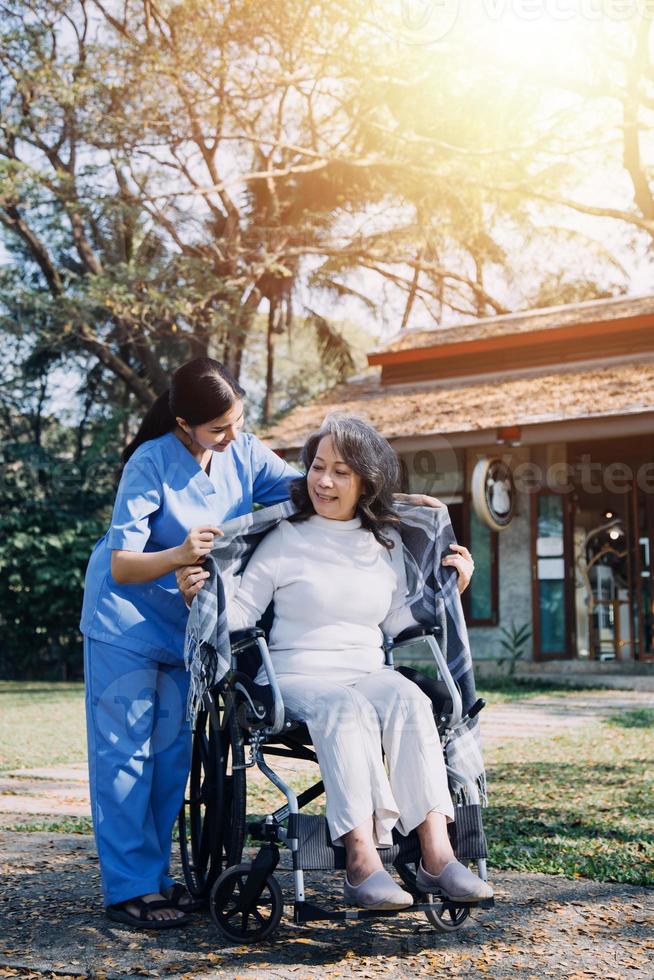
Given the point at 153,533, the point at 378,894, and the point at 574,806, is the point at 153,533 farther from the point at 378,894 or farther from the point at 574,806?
the point at 574,806

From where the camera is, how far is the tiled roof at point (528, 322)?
12820 mm

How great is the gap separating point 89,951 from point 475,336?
11.6 meters

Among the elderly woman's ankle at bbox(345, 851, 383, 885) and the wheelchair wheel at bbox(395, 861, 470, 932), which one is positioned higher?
A: the elderly woman's ankle at bbox(345, 851, 383, 885)

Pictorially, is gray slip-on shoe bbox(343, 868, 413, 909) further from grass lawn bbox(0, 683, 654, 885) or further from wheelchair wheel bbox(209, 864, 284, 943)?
grass lawn bbox(0, 683, 654, 885)

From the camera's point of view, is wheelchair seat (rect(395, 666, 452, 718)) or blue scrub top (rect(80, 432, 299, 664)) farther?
blue scrub top (rect(80, 432, 299, 664))

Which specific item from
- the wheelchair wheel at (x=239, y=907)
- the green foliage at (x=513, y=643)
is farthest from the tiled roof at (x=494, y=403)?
the wheelchair wheel at (x=239, y=907)

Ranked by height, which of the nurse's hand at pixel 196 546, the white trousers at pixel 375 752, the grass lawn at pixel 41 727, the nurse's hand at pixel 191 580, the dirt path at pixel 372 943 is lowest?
the grass lawn at pixel 41 727

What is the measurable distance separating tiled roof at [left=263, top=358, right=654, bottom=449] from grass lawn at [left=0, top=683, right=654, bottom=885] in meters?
3.53

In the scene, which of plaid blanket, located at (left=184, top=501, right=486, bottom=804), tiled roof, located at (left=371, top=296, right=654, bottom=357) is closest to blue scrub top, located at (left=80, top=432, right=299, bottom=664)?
plaid blanket, located at (left=184, top=501, right=486, bottom=804)

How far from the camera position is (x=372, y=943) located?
2.70 meters

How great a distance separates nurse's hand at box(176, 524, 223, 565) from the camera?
293 cm

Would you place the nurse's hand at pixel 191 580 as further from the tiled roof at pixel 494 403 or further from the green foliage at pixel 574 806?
the tiled roof at pixel 494 403

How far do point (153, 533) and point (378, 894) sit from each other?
122 centimetres

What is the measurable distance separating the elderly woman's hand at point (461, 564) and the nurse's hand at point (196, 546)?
0.70 metres
